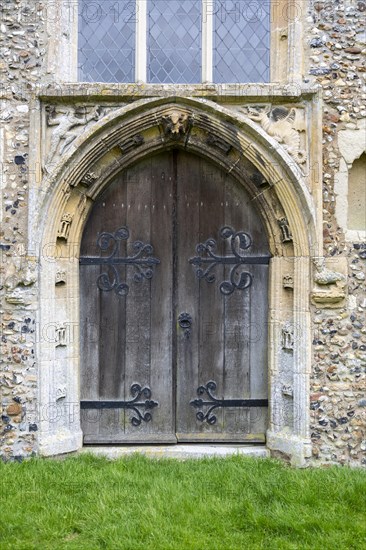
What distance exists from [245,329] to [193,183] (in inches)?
54.4

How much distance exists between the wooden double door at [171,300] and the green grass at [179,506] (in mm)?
629

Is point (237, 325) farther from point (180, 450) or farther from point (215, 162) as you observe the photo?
point (215, 162)

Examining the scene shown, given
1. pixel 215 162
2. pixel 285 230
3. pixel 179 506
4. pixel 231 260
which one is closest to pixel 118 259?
pixel 231 260

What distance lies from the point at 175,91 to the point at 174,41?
638 millimetres

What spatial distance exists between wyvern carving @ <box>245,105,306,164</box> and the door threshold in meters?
2.51

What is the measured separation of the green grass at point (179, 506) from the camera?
3244 mm

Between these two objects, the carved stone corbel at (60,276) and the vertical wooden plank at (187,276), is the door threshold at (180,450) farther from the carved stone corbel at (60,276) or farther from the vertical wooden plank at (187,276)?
the carved stone corbel at (60,276)

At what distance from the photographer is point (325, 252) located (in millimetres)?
4570

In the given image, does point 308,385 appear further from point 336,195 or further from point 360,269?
point 336,195

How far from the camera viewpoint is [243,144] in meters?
4.59

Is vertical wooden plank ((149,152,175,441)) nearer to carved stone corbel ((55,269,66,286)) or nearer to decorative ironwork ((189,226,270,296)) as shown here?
decorative ironwork ((189,226,270,296))

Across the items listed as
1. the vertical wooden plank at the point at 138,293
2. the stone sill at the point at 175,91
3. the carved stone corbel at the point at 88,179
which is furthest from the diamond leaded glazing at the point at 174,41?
the carved stone corbel at the point at 88,179

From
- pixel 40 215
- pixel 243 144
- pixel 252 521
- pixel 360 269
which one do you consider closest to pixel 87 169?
pixel 40 215

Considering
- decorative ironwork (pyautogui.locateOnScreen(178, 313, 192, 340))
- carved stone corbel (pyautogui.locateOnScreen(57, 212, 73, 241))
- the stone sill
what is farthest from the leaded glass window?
decorative ironwork (pyautogui.locateOnScreen(178, 313, 192, 340))
